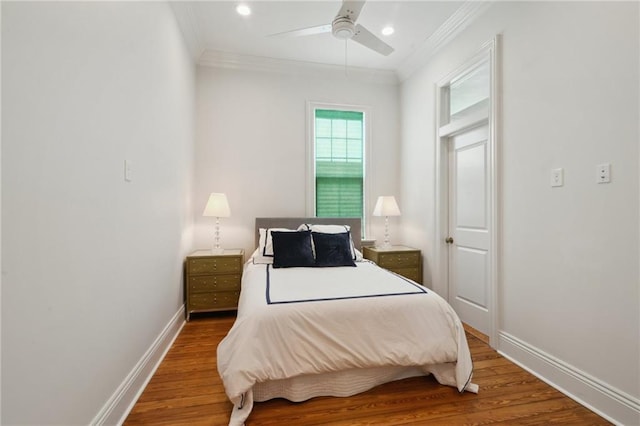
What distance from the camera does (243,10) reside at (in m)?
2.71

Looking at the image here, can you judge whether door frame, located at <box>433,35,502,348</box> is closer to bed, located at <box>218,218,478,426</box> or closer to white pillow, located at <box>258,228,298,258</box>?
bed, located at <box>218,218,478,426</box>

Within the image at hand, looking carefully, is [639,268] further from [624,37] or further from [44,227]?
[44,227]

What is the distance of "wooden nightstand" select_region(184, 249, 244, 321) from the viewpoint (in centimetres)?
304

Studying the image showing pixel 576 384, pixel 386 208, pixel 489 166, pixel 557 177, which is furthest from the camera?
pixel 386 208

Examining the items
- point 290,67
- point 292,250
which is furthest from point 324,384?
point 290,67

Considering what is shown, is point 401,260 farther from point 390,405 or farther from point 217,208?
point 217,208

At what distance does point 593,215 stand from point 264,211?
3.09m

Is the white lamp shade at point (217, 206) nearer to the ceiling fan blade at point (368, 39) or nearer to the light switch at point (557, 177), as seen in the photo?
the ceiling fan blade at point (368, 39)

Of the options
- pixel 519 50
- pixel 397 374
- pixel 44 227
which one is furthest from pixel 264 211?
pixel 519 50

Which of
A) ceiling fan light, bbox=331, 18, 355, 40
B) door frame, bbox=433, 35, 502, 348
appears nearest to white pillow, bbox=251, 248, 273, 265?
door frame, bbox=433, 35, 502, 348

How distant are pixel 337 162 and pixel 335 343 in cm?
267

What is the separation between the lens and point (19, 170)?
0.94 metres

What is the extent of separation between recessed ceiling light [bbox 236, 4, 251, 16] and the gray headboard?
217 centimetres

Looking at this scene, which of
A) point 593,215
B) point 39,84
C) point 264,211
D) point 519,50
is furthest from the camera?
point 264,211
